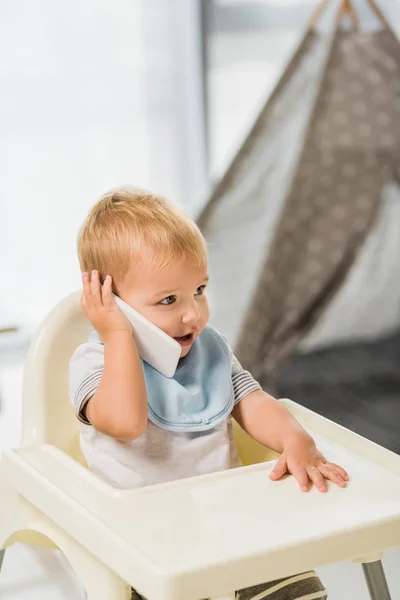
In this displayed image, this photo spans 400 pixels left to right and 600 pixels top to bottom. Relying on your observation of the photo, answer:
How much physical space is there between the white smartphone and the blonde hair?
0.05m

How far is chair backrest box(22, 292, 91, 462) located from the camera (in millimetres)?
1202

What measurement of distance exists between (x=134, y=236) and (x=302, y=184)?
1421mm

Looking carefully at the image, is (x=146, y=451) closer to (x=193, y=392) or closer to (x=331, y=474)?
(x=193, y=392)

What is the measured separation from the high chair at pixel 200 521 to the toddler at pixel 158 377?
0.06m

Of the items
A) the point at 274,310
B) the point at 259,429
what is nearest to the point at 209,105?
the point at 274,310

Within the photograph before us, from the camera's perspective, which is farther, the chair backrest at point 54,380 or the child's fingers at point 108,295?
the chair backrest at point 54,380

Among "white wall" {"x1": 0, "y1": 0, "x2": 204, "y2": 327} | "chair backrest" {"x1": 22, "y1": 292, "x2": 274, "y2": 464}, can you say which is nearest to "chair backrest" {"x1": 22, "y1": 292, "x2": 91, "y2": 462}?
"chair backrest" {"x1": 22, "y1": 292, "x2": 274, "y2": 464}

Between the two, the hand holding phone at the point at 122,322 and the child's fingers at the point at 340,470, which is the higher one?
the hand holding phone at the point at 122,322

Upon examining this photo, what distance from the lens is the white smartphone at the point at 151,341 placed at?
109cm

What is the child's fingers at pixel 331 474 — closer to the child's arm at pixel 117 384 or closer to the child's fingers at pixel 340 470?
the child's fingers at pixel 340 470

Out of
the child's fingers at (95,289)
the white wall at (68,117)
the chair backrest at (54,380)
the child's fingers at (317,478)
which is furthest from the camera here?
the white wall at (68,117)

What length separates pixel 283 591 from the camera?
1055 millimetres

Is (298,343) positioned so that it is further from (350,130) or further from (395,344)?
(350,130)

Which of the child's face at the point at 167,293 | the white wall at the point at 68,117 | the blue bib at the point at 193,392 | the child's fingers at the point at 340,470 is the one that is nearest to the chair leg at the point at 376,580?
the child's fingers at the point at 340,470
